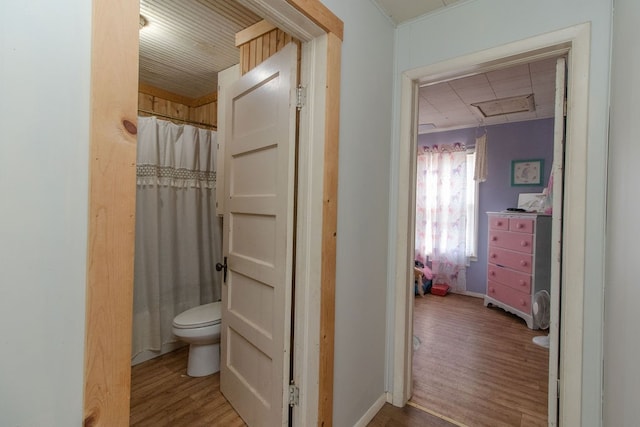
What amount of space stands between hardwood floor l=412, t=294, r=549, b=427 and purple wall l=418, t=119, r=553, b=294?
0.84m

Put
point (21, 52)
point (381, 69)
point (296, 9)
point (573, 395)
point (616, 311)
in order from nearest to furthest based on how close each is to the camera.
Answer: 1. point (21, 52)
2. point (616, 311)
3. point (296, 9)
4. point (573, 395)
5. point (381, 69)

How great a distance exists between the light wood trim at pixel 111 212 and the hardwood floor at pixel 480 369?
1.85 m

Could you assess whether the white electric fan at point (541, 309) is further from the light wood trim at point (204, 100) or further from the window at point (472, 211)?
the light wood trim at point (204, 100)

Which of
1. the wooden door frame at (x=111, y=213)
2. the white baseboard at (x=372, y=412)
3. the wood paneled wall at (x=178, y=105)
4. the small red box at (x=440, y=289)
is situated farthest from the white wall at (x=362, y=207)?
the small red box at (x=440, y=289)

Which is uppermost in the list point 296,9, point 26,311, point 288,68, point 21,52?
point 296,9

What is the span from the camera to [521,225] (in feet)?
11.3

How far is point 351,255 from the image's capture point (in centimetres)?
158

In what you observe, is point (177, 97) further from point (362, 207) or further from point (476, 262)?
point (476, 262)

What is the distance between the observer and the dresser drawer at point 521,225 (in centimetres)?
336

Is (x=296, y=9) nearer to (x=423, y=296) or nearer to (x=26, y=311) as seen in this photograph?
(x=26, y=311)

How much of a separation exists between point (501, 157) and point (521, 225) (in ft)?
3.89

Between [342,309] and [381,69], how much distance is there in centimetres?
139

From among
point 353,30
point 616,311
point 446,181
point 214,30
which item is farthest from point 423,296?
point 214,30

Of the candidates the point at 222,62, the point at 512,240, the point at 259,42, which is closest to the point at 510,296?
the point at 512,240
